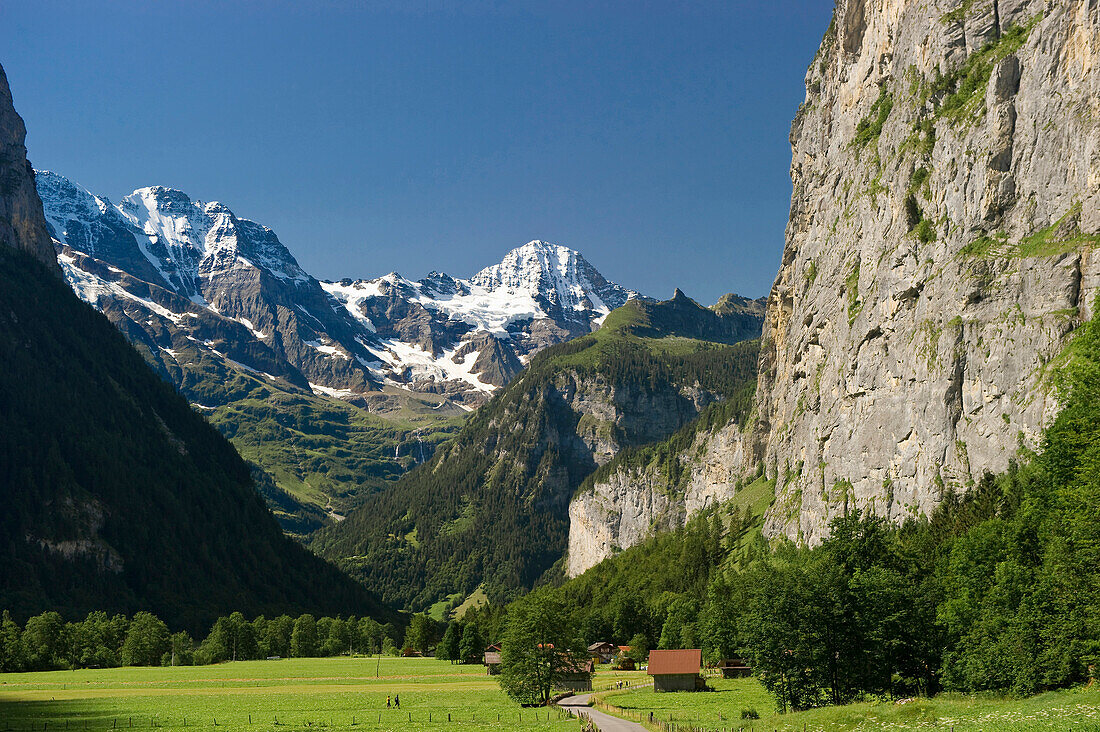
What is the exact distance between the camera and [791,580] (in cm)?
6950

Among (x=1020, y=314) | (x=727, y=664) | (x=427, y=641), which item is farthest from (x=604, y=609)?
(x=1020, y=314)

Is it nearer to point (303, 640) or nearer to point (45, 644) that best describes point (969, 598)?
point (45, 644)

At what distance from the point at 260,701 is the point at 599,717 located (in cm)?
3662

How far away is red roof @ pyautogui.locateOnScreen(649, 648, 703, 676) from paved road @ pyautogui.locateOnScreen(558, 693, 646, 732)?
8799 millimetres

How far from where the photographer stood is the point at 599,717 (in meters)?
73.2

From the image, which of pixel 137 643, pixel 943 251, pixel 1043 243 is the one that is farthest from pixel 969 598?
pixel 137 643

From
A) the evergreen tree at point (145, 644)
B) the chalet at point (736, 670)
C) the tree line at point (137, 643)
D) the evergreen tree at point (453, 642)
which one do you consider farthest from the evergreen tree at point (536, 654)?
the tree line at point (137, 643)

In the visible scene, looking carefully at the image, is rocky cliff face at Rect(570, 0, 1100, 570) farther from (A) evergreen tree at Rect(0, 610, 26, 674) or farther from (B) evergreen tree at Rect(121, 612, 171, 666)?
(A) evergreen tree at Rect(0, 610, 26, 674)

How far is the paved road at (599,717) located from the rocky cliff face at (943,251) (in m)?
57.4

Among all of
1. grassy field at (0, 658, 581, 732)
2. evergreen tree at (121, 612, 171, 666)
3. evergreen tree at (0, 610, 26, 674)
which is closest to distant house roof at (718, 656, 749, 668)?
grassy field at (0, 658, 581, 732)

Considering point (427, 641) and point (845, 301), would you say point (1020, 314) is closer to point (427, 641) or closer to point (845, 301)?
point (845, 301)

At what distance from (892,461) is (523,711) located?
77.1m

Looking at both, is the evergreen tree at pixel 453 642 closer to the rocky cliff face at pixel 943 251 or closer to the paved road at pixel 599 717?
the rocky cliff face at pixel 943 251

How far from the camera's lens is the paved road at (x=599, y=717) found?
208 ft
